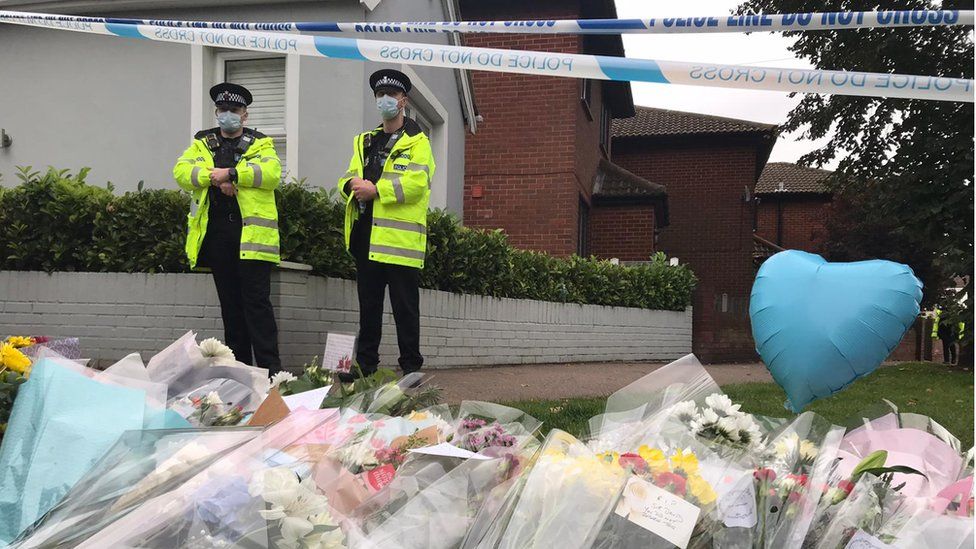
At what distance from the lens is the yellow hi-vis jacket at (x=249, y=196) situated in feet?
14.4

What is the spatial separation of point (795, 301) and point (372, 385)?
1.44m

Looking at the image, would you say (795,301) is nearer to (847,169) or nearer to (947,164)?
(947,164)

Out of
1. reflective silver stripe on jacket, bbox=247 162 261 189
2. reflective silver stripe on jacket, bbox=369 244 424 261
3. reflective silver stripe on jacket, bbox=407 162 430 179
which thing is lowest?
reflective silver stripe on jacket, bbox=369 244 424 261

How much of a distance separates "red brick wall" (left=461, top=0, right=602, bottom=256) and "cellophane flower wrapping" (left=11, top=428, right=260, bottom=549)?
10806 millimetres

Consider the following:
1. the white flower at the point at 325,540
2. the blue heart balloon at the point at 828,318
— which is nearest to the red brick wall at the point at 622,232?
the blue heart balloon at the point at 828,318

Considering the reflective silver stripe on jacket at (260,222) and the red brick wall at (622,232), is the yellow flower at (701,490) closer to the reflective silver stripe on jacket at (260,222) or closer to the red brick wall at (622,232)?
the reflective silver stripe on jacket at (260,222)

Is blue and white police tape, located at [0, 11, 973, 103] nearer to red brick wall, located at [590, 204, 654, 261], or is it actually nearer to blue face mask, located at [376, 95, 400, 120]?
blue face mask, located at [376, 95, 400, 120]

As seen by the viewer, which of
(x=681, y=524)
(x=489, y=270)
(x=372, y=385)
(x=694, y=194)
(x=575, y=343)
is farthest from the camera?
(x=694, y=194)

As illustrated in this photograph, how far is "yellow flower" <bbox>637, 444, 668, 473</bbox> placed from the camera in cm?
123

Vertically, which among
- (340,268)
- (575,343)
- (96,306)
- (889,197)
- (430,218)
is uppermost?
(889,197)

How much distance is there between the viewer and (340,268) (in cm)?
584

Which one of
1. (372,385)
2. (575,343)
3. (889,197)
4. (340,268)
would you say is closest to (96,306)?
(340,268)

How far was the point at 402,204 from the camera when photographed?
14.8 ft

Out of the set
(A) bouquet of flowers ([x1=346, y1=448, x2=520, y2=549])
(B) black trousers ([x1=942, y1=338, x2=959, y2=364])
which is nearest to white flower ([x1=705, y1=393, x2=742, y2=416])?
(A) bouquet of flowers ([x1=346, y1=448, x2=520, y2=549])
